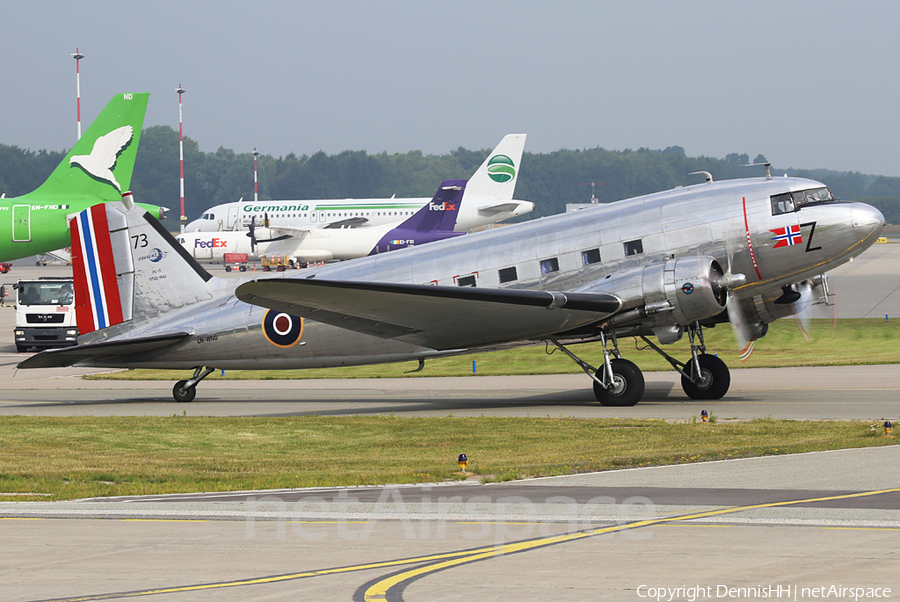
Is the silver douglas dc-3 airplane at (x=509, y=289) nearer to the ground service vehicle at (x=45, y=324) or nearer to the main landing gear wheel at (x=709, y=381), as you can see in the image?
the main landing gear wheel at (x=709, y=381)

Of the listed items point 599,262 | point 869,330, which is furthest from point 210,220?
point 599,262

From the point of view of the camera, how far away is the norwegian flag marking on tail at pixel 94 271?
2417 centimetres

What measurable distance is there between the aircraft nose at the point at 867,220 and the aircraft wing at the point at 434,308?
17.8 feet

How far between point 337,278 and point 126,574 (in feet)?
51.8

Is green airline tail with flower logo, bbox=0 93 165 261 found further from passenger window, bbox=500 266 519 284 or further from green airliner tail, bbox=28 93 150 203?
passenger window, bbox=500 266 519 284

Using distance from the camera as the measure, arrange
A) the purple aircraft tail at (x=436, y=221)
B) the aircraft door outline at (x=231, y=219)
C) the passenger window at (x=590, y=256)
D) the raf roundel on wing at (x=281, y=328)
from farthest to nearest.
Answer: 1. the aircraft door outline at (x=231, y=219)
2. the purple aircraft tail at (x=436, y=221)
3. the raf roundel on wing at (x=281, y=328)
4. the passenger window at (x=590, y=256)

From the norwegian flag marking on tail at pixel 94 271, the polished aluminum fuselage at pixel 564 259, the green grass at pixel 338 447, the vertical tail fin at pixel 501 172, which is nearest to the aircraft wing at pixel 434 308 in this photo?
the polished aluminum fuselage at pixel 564 259

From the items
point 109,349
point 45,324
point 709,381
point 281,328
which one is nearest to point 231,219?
point 45,324

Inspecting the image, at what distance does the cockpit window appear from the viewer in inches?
822

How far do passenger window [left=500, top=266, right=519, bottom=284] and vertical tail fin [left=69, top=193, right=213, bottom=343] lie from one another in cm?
769

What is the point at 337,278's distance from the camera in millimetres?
23375

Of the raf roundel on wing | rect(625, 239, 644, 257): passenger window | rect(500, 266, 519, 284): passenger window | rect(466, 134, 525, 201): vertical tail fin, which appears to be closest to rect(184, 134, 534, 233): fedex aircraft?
rect(466, 134, 525, 201): vertical tail fin

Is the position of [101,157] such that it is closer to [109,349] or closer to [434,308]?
[109,349]

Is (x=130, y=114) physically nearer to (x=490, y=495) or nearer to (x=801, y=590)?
(x=490, y=495)
